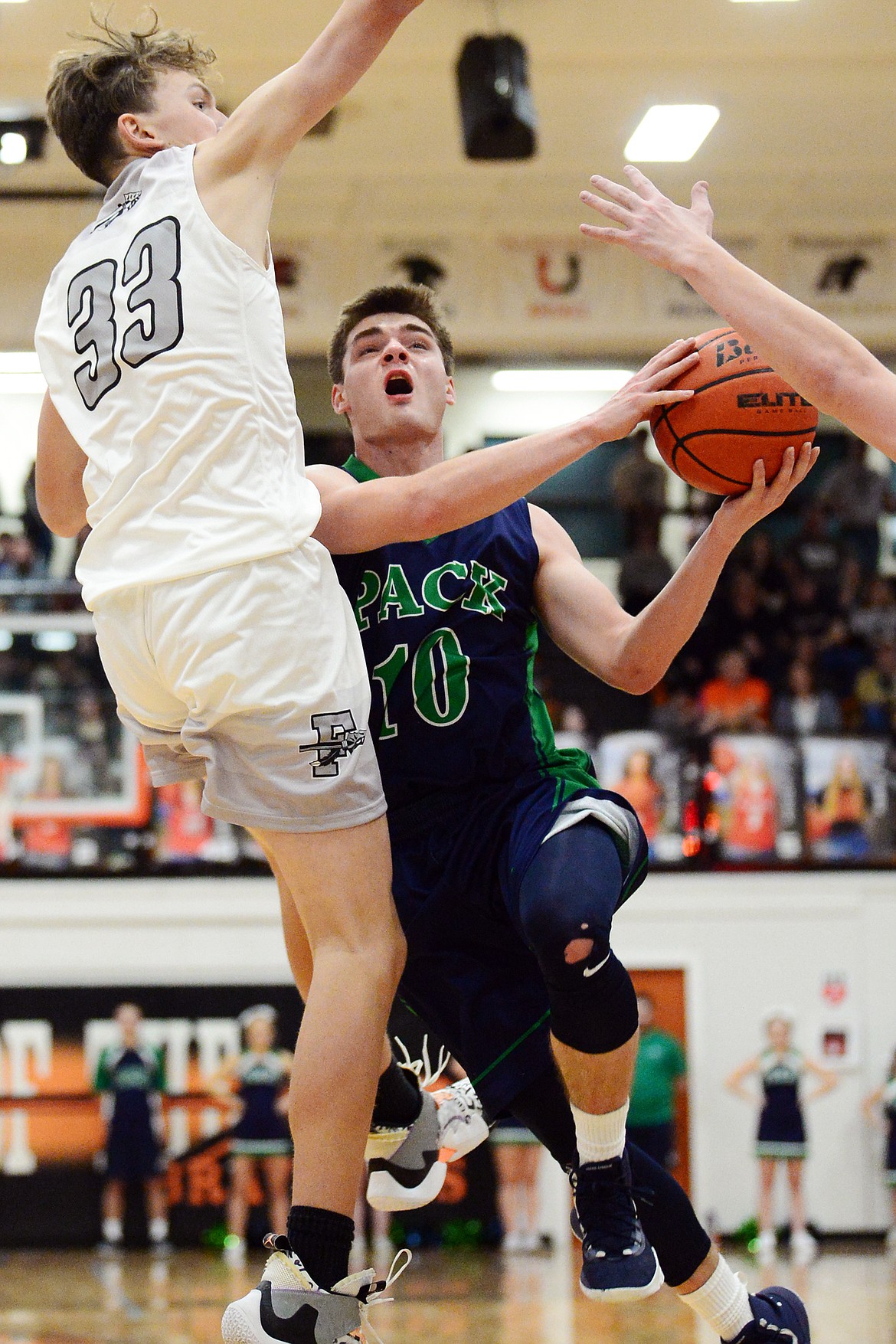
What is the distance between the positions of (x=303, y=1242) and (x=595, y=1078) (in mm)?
700

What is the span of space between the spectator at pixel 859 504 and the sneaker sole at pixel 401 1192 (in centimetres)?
1040

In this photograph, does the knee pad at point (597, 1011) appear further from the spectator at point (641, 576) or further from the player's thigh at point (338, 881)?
the spectator at point (641, 576)

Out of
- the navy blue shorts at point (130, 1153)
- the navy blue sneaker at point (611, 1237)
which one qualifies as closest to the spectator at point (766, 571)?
the navy blue shorts at point (130, 1153)

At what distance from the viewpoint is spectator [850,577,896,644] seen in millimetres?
12711

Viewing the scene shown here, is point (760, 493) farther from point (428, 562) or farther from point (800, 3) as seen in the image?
point (800, 3)

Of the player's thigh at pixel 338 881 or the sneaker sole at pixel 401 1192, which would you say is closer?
the player's thigh at pixel 338 881

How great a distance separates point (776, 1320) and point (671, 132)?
29.2ft

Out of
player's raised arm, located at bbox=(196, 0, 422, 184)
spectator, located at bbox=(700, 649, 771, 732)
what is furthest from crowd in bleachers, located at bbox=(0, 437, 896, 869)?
player's raised arm, located at bbox=(196, 0, 422, 184)

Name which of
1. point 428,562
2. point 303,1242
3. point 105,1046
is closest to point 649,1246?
point 303,1242

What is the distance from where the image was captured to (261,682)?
2.70m

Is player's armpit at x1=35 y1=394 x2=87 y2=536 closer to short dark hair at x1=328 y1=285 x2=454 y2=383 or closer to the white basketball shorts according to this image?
the white basketball shorts

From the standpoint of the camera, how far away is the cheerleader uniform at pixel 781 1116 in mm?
10695

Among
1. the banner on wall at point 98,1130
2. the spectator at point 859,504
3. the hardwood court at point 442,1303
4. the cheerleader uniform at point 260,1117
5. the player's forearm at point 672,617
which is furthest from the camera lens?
the spectator at point 859,504

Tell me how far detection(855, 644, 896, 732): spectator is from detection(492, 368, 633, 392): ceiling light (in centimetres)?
323
